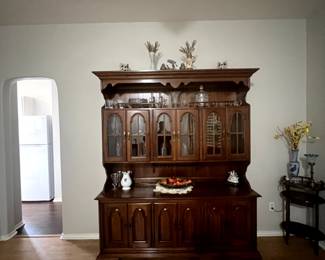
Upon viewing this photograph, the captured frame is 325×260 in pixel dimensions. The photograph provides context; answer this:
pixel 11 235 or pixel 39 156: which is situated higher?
pixel 39 156

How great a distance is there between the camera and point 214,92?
3.23 m

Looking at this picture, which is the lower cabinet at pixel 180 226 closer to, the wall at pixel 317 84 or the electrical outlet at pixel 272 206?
the electrical outlet at pixel 272 206

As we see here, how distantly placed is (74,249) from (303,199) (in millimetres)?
2700

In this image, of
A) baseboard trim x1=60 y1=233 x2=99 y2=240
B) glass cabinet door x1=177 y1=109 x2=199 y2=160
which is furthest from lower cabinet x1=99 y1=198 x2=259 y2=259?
baseboard trim x1=60 y1=233 x2=99 y2=240

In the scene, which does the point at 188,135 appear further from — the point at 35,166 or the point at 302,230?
the point at 35,166

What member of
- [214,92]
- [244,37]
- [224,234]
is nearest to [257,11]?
[244,37]

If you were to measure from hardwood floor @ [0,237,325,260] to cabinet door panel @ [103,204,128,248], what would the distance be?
35 centimetres

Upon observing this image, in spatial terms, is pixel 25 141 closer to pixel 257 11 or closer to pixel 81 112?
pixel 81 112

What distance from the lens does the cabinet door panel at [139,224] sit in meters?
2.74

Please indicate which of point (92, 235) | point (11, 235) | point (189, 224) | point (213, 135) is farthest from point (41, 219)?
point (213, 135)

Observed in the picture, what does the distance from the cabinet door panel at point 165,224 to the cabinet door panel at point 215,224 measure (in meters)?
0.36

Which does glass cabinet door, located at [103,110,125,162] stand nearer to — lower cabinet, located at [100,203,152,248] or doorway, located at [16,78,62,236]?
lower cabinet, located at [100,203,152,248]

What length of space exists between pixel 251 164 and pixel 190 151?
0.92 meters

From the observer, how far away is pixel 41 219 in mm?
4051
